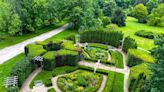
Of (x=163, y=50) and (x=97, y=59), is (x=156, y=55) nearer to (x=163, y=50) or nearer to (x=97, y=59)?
(x=163, y=50)

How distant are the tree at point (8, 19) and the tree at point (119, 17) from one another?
129 feet

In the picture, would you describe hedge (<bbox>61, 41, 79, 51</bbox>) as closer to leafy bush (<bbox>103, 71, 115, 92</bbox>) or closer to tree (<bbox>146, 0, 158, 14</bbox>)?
leafy bush (<bbox>103, 71, 115, 92</bbox>)

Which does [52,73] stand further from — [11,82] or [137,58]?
[137,58]

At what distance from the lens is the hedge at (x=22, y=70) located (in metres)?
26.2

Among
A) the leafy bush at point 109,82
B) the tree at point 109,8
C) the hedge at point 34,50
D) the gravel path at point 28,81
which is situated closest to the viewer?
the leafy bush at point 109,82

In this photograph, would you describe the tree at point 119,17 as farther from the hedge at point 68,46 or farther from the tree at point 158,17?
the hedge at point 68,46

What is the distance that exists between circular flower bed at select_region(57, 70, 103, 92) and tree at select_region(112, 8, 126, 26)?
43.2 m

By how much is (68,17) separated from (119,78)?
100 ft

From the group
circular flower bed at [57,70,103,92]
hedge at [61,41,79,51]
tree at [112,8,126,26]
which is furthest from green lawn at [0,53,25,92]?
tree at [112,8,126,26]

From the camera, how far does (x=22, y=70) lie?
27062 millimetres

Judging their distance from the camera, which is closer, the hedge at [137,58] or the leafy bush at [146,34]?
Result: the hedge at [137,58]

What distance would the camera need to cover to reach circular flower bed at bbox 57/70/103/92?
26.3 m

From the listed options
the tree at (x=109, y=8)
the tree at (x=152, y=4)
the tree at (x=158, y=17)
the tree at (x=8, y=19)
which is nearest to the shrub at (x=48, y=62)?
the tree at (x=8, y=19)

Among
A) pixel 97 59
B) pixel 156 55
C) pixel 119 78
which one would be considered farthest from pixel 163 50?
pixel 97 59
